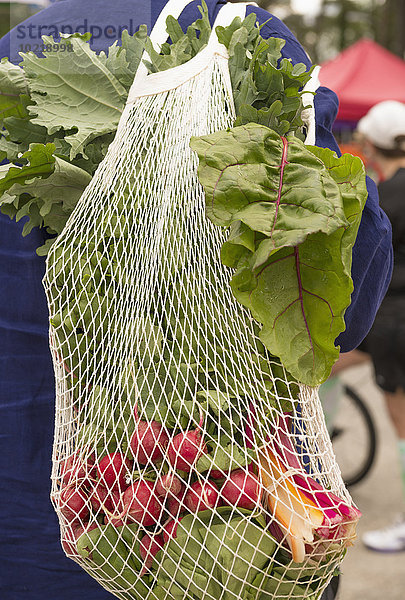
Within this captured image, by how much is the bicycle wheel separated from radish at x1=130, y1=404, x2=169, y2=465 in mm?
3723

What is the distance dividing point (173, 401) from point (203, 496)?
0.17m

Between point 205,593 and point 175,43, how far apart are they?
1.02 m

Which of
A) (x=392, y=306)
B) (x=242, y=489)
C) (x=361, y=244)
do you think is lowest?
(x=392, y=306)

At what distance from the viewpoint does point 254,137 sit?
1208mm

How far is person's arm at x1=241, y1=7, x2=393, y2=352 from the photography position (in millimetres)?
1501

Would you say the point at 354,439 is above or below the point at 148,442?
below

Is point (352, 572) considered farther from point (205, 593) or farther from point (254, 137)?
point (254, 137)

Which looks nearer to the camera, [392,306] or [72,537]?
[72,537]

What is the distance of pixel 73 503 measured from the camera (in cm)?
133

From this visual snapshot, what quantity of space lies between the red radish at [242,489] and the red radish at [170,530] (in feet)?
0.34

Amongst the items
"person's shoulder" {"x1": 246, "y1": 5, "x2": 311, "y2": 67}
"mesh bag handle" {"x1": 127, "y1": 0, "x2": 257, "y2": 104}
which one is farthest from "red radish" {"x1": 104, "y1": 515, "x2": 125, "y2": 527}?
"person's shoulder" {"x1": 246, "y1": 5, "x2": 311, "y2": 67}

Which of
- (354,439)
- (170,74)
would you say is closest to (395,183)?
(354,439)

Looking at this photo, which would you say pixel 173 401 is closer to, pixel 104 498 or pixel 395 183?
pixel 104 498

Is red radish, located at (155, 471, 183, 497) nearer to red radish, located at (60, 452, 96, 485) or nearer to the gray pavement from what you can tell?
red radish, located at (60, 452, 96, 485)
